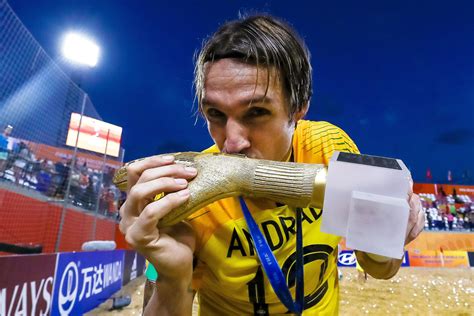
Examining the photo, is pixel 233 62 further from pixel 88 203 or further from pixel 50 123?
pixel 88 203

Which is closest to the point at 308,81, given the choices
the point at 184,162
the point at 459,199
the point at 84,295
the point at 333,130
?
the point at 333,130

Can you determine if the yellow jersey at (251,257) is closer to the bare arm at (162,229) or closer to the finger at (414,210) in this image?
the bare arm at (162,229)

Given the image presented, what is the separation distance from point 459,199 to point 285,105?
22113 mm

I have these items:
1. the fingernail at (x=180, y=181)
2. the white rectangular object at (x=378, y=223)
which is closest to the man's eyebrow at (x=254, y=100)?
the fingernail at (x=180, y=181)

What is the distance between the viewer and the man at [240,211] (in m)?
0.94

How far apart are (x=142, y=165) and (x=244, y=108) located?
0.39 meters

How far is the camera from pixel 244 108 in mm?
1078

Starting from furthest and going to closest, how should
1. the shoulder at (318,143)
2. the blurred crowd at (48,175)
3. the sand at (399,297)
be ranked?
the sand at (399,297)
the blurred crowd at (48,175)
the shoulder at (318,143)

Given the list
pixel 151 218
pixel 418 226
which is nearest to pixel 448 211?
pixel 418 226

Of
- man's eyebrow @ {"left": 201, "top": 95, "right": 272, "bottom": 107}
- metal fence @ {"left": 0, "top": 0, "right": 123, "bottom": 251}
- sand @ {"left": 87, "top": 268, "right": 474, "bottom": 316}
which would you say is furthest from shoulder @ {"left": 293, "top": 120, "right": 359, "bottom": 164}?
sand @ {"left": 87, "top": 268, "right": 474, "bottom": 316}

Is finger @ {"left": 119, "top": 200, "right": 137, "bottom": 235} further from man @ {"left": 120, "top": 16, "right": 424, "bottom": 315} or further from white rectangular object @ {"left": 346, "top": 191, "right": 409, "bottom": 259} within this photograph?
white rectangular object @ {"left": 346, "top": 191, "right": 409, "bottom": 259}

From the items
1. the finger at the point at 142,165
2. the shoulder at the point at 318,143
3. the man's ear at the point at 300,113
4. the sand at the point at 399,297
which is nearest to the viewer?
the finger at the point at 142,165

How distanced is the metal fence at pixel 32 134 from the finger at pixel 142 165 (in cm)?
377

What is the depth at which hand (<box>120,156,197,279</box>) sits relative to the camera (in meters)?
0.80
